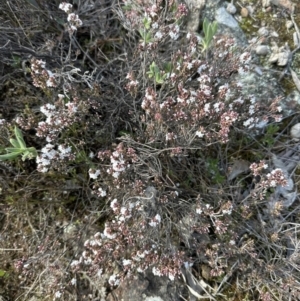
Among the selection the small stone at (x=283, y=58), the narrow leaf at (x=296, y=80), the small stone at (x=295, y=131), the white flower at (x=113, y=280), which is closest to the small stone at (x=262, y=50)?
the small stone at (x=283, y=58)

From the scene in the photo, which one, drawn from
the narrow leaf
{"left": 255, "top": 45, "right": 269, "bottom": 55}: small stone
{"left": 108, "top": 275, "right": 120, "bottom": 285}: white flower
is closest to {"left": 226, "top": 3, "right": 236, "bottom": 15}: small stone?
{"left": 255, "top": 45, "right": 269, "bottom": 55}: small stone

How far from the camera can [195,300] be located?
2379 millimetres

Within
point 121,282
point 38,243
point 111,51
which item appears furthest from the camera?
point 111,51

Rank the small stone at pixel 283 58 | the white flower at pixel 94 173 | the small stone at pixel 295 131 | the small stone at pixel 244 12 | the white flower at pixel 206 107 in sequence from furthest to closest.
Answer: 1. the small stone at pixel 244 12
2. the small stone at pixel 283 58
3. the small stone at pixel 295 131
4. the white flower at pixel 94 173
5. the white flower at pixel 206 107

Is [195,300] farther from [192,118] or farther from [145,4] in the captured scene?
[145,4]

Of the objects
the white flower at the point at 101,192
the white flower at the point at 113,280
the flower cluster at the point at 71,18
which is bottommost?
the white flower at the point at 113,280

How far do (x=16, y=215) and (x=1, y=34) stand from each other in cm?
110

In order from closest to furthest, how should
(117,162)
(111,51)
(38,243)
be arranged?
(117,162), (38,243), (111,51)

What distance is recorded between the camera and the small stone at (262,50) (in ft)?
9.00

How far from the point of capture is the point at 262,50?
2.74 m

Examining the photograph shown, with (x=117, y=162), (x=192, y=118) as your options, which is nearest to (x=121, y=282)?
(x=117, y=162)

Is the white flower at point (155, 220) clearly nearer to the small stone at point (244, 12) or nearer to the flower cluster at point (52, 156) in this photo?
the flower cluster at point (52, 156)

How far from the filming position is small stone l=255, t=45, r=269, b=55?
9.00ft

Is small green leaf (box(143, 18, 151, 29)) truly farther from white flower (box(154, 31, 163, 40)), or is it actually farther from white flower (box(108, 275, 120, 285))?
white flower (box(108, 275, 120, 285))
